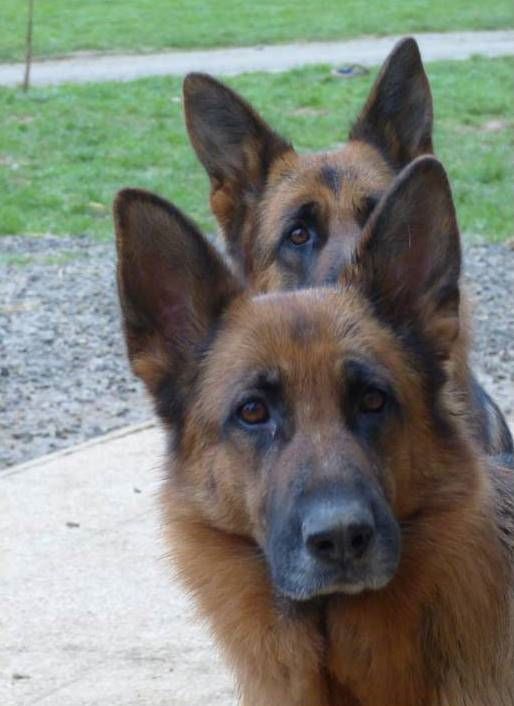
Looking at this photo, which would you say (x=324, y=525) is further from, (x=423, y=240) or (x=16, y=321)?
(x=16, y=321)

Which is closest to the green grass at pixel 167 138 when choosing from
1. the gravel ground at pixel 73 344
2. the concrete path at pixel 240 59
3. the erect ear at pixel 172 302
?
the gravel ground at pixel 73 344

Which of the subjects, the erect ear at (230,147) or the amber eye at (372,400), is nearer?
the amber eye at (372,400)

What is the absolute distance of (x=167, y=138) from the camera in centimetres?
1952

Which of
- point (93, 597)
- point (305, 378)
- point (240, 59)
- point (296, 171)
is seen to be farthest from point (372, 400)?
point (240, 59)

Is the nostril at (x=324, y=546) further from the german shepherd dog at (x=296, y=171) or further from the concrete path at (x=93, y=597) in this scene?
the german shepherd dog at (x=296, y=171)

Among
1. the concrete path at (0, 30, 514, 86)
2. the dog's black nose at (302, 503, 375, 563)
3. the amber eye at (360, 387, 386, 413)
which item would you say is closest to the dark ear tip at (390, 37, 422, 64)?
the amber eye at (360, 387, 386, 413)

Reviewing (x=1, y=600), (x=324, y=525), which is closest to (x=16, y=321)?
(x=1, y=600)

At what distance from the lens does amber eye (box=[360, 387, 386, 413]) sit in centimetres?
417

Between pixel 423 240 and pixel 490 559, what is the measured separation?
1.02 meters

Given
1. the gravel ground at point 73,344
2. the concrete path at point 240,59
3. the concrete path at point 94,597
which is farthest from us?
the concrete path at point 240,59

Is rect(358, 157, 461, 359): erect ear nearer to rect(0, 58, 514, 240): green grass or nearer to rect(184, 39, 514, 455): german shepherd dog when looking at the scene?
rect(184, 39, 514, 455): german shepherd dog

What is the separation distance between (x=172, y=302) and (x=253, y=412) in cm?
54

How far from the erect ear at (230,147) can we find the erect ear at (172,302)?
2627 millimetres

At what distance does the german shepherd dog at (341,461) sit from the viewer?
13.6ft
